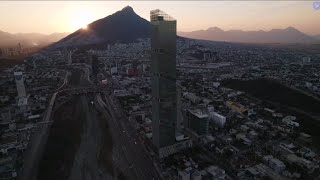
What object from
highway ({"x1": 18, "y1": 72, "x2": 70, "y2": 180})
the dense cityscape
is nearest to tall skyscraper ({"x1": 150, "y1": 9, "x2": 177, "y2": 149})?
the dense cityscape

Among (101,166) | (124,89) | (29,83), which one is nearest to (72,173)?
A: (101,166)

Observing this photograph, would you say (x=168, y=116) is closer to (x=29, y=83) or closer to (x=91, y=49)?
(x=29, y=83)

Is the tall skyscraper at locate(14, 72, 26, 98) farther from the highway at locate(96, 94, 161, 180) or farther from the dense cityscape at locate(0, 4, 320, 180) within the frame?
the highway at locate(96, 94, 161, 180)

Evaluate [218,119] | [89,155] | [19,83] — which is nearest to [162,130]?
[89,155]

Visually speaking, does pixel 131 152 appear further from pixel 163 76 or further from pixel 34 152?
pixel 34 152

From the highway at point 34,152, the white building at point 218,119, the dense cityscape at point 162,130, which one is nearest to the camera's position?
the highway at point 34,152

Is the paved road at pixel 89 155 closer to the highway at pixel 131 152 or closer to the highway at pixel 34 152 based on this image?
the highway at pixel 131 152

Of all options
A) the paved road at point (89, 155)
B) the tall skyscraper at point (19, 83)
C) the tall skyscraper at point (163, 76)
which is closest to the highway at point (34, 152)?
the paved road at point (89, 155)
